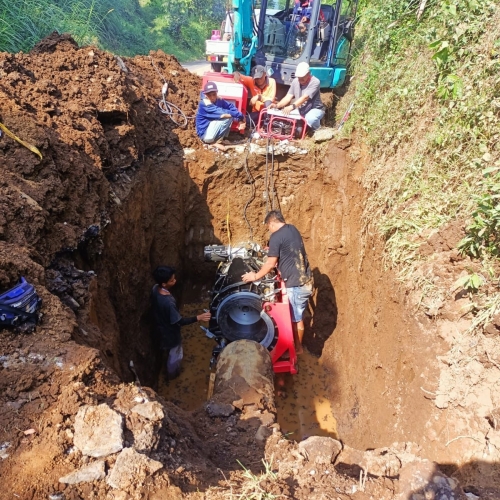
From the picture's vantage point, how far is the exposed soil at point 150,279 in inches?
85.7

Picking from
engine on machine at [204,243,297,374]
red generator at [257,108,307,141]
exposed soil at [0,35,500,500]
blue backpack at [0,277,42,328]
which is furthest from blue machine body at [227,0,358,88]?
blue backpack at [0,277,42,328]

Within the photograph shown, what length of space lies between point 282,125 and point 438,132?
2983 millimetres

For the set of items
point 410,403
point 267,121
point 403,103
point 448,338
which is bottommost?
point 410,403

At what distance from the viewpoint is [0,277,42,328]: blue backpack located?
7.93 ft

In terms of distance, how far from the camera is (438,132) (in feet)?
13.8

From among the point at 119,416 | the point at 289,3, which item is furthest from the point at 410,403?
the point at 289,3

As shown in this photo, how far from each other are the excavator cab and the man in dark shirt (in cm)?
496

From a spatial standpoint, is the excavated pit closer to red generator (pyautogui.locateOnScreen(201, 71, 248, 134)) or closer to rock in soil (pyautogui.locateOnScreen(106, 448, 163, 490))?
red generator (pyautogui.locateOnScreen(201, 71, 248, 134))

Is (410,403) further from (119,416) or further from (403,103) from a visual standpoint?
(403,103)

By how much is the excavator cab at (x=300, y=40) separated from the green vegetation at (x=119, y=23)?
518cm

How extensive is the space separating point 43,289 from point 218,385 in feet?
5.83

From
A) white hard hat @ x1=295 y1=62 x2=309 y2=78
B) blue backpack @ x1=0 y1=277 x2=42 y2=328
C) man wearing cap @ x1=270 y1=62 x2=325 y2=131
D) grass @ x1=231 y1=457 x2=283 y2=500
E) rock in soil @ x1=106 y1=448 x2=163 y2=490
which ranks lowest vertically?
grass @ x1=231 y1=457 x2=283 y2=500

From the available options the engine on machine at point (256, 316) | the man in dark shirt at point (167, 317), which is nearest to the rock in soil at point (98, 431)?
the man in dark shirt at point (167, 317)

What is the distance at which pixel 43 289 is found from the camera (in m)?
2.81
